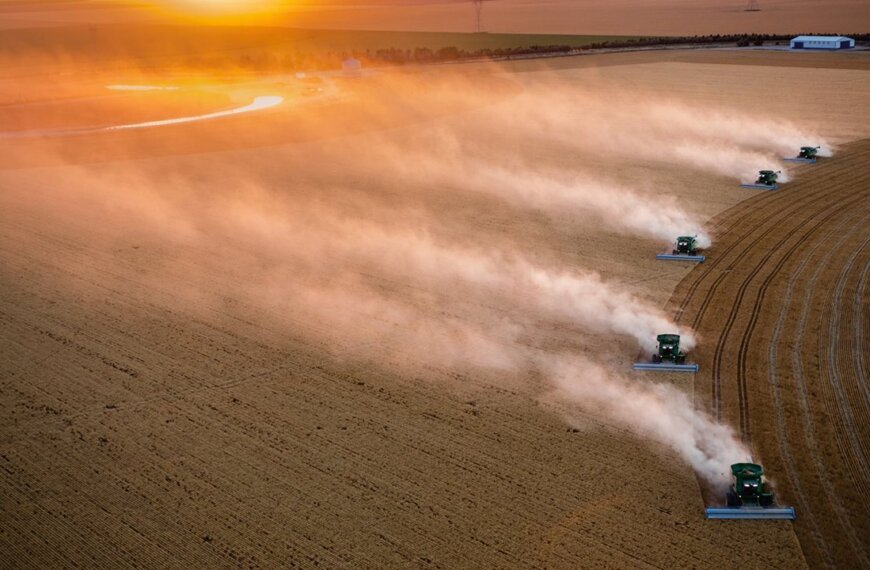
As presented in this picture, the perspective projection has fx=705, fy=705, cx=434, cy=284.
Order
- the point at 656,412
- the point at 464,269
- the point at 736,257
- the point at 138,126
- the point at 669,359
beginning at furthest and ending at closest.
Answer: the point at 138,126 → the point at 736,257 → the point at 464,269 → the point at 669,359 → the point at 656,412

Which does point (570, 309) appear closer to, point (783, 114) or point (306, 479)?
point (306, 479)

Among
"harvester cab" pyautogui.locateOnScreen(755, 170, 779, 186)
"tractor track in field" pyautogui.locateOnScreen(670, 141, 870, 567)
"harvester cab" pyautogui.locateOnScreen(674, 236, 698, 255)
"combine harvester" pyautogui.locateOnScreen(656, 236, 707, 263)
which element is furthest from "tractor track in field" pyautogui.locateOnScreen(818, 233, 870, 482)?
"harvester cab" pyautogui.locateOnScreen(755, 170, 779, 186)

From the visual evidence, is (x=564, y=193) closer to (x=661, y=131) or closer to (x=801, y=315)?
(x=801, y=315)

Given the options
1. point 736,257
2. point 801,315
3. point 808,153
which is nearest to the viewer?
point 801,315

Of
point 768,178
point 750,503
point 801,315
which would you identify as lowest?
point 750,503

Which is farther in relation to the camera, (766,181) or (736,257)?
(766,181)

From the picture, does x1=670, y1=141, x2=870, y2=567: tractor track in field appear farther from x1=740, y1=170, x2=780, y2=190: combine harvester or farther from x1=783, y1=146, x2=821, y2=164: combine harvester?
x1=783, y1=146, x2=821, y2=164: combine harvester

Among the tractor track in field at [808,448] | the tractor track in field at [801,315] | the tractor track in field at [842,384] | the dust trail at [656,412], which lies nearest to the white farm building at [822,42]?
the tractor track in field at [801,315]

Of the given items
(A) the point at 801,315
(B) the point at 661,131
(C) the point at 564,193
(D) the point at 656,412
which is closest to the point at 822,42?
(B) the point at 661,131
